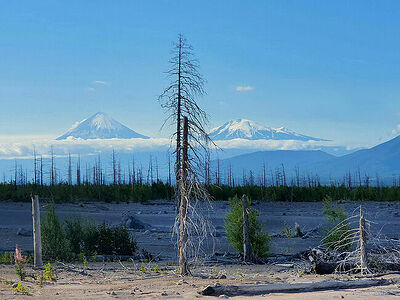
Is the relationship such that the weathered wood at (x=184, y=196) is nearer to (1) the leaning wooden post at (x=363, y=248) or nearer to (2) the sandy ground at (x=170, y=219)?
(1) the leaning wooden post at (x=363, y=248)

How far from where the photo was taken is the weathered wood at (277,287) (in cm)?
980

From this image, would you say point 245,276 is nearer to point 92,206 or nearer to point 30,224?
point 30,224

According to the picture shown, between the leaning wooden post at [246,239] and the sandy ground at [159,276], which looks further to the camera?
the leaning wooden post at [246,239]

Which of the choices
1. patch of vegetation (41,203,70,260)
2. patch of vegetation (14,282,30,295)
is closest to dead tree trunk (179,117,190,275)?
patch of vegetation (14,282,30,295)

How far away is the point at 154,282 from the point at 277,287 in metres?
2.70

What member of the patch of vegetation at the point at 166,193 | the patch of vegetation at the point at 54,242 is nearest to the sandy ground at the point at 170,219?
the patch of vegetation at the point at 166,193

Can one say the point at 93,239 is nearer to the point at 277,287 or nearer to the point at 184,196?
the point at 184,196

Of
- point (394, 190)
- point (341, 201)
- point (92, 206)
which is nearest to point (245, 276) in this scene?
point (92, 206)

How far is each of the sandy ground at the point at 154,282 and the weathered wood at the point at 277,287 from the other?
0.51 ft

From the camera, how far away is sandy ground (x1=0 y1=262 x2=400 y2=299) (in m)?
9.81

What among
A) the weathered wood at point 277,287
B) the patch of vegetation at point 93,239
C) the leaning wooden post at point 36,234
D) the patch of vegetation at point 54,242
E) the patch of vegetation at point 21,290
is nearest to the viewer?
the weathered wood at point 277,287

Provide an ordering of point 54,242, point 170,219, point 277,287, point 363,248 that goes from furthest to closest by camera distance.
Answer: point 170,219, point 54,242, point 363,248, point 277,287

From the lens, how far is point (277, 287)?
32.8 ft

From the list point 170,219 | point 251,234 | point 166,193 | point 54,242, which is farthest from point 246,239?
point 166,193
